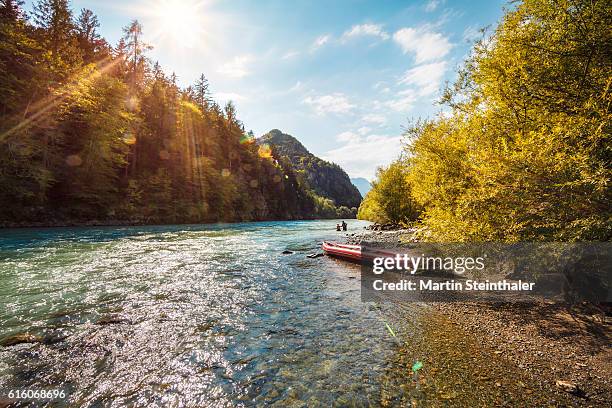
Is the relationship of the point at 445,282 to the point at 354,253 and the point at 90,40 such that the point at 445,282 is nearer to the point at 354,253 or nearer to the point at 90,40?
the point at 354,253

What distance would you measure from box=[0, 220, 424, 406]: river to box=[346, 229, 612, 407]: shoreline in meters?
1.63

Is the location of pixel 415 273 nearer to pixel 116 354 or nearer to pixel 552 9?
pixel 552 9

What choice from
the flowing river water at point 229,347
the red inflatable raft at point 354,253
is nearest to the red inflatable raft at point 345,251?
the red inflatable raft at point 354,253

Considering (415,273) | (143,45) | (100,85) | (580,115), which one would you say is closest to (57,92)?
(100,85)


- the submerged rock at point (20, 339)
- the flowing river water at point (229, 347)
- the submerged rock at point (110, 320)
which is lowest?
the flowing river water at point (229, 347)

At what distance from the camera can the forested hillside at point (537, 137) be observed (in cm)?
564

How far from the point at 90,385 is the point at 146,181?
4834 centimetres

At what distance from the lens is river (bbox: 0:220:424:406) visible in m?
4.29

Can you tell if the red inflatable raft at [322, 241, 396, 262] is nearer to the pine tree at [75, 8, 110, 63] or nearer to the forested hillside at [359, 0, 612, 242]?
the forested hillside at [359, 0, 612, 242]

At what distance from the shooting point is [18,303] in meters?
7.70

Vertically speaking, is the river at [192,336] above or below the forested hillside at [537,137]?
below

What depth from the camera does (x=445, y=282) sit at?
1070 cm

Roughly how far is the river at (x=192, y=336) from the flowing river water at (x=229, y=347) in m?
0.03

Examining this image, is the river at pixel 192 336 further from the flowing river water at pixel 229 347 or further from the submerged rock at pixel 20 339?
the submerged rock at pixel 20 339
